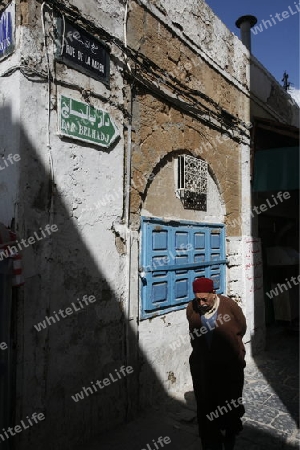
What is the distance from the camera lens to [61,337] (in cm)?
315

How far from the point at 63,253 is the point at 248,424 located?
2757mm

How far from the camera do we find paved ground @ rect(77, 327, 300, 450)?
3.36m

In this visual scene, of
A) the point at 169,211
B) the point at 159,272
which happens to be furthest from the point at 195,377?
the point at 169,211

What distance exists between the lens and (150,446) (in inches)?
131

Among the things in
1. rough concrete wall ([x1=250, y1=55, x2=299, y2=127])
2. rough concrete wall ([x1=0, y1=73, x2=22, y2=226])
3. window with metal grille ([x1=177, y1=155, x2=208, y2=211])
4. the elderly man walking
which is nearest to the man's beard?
the elderly man walking

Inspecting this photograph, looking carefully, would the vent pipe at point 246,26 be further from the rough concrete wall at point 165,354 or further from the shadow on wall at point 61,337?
the shadow on wall at point 61,337

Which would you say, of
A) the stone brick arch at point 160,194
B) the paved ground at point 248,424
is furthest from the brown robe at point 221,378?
the stone brick arch at point 160,194

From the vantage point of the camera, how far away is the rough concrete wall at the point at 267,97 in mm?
6742

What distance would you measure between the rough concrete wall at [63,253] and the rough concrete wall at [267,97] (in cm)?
379

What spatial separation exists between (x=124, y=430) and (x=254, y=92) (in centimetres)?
610

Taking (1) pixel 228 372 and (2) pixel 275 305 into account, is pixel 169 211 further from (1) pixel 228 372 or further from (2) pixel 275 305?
(2) pixel 275 305

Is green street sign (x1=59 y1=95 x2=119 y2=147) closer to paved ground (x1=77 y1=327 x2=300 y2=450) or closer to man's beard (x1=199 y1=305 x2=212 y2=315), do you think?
man's beard (x1=199 y1=305 x2=212 y2=315)

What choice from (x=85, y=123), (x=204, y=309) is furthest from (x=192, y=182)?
(x=204, y=309)

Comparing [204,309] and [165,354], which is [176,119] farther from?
[165,354]
